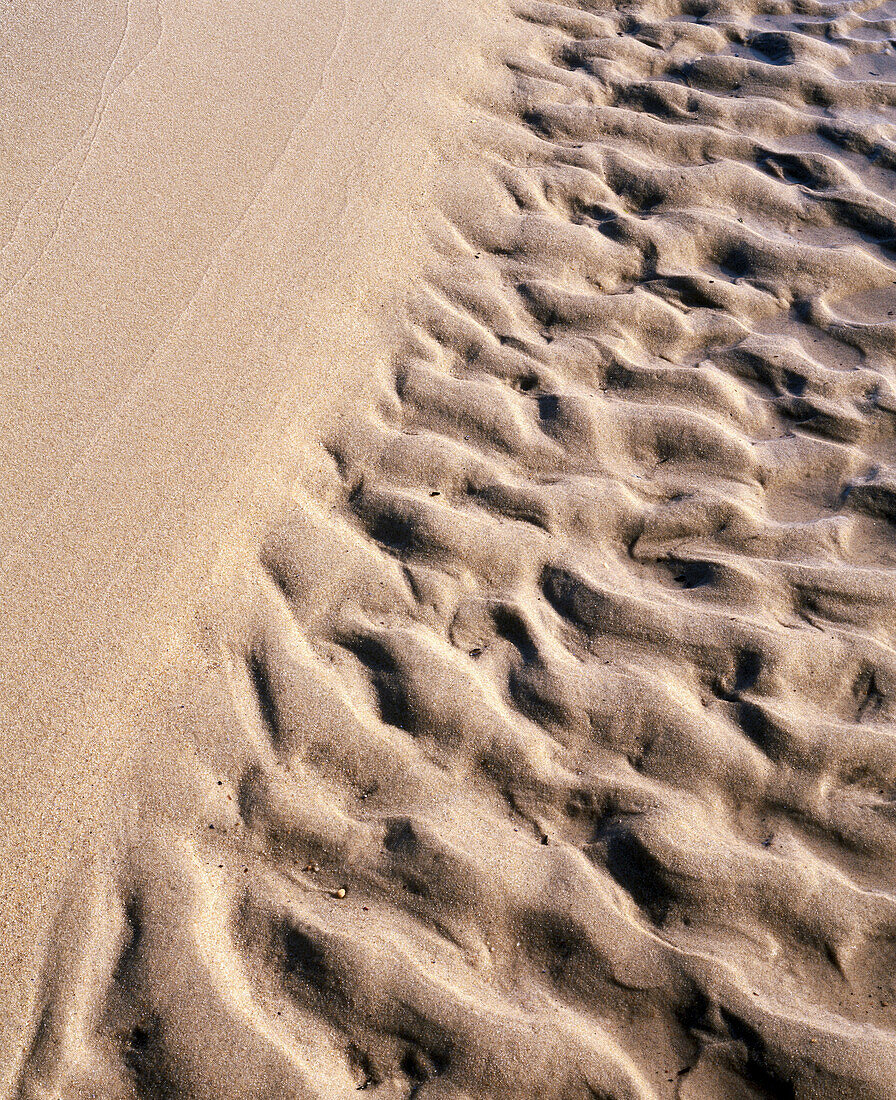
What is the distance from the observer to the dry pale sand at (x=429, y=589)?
148 centimetres

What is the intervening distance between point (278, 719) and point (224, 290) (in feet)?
4.11

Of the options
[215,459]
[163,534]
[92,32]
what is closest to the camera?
[163,534]

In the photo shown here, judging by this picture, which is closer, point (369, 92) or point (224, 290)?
point (224, 290)

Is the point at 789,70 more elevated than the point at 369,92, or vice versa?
the point at 789,70

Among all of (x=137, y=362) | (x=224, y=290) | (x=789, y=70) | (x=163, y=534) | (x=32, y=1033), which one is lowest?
(x=32, y=1033)

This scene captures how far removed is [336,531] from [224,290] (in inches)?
32.5

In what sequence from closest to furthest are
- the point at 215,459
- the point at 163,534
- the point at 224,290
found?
the point at 163,534 → the point at 215,459 → the point at 224,290

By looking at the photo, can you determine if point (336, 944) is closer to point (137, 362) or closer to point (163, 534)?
point (163, 534)

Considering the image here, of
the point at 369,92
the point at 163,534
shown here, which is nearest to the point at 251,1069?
the point at 163,534

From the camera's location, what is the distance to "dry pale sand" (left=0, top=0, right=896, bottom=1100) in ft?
4.84

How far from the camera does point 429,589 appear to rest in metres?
2.00

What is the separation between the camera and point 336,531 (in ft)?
6.82

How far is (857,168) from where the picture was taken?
130 inches

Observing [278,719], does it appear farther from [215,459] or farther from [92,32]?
[92,32]
